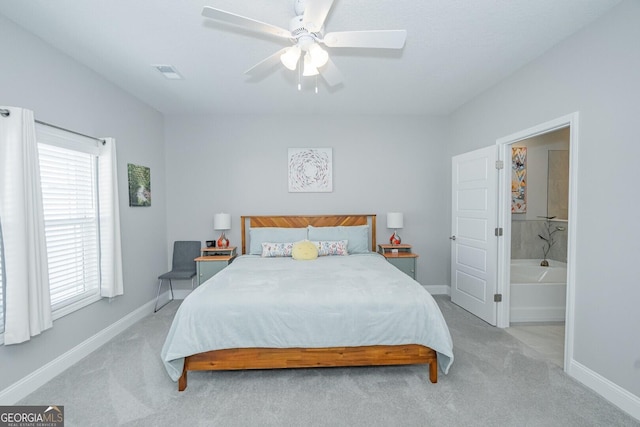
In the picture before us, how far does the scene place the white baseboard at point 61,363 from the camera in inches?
81.4

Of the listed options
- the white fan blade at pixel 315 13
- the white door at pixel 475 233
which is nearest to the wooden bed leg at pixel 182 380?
the white fan blade at pixel 315 13

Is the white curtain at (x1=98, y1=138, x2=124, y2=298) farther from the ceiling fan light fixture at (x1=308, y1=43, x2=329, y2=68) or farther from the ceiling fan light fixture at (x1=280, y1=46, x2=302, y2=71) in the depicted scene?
the ceiling fan light fixture at (x1=308, y1=43, x2=329, y2=68)

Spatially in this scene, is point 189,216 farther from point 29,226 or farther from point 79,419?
point 79,419

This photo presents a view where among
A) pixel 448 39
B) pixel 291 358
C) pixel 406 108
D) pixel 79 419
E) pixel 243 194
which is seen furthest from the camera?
pixel 243 194

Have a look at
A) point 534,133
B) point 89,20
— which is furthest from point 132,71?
point 534,133

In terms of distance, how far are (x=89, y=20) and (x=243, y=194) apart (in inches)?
104

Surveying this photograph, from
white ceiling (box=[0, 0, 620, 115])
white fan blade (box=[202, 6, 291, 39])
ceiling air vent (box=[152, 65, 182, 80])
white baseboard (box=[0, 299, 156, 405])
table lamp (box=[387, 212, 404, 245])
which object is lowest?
white baseboard (box=[0, 299, 156, 405])

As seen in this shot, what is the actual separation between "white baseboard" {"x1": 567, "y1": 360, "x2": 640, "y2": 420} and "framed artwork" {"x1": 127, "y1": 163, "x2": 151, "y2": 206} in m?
4.83

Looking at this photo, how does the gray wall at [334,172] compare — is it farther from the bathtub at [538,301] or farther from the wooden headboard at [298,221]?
the bathtub at [538,301]

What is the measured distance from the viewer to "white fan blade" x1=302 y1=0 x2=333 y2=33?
1.58m

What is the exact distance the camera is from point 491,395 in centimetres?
212

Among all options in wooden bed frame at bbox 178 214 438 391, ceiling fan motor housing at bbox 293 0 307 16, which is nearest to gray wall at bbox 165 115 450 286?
A: wooden bed frame at bbox 178 214 438 391

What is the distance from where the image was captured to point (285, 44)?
2.54 meters

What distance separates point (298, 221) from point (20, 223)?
3.00 m
